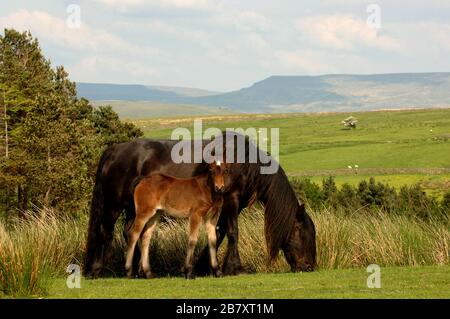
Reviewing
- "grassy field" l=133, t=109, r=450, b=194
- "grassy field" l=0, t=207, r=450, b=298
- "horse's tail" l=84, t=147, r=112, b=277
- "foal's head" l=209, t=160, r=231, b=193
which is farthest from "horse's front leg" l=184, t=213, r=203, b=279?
"grassy field" l=133, t=109, r=450, b=194

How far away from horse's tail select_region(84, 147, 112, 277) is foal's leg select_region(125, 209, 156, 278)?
3.20 feet

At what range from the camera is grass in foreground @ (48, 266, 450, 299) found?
11641mm

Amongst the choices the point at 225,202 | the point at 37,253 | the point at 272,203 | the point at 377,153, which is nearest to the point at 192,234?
the point at 225,202

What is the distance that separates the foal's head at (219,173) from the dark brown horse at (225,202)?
137 cm

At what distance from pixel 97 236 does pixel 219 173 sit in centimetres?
369

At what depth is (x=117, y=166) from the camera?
1623 cm

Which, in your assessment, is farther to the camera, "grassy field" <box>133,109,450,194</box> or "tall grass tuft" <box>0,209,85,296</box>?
"grassy field" <box>133,109,450,194</box>

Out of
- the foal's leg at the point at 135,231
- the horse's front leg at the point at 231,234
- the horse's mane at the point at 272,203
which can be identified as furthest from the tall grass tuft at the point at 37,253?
the horse's mane at the point at 272,203

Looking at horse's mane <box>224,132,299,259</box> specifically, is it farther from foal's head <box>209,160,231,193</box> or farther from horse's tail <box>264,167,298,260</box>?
foal's head <box>209,160,231,193</box>

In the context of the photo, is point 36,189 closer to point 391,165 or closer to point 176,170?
point 176,170

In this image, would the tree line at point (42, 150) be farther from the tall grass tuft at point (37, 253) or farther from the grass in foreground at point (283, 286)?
the grass in foreground at point (283, 286)

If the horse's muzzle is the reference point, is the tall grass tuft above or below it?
below

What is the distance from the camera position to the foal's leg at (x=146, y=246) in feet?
48.4

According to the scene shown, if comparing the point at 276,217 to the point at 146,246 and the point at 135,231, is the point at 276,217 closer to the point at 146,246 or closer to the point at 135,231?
the point at 146,246
